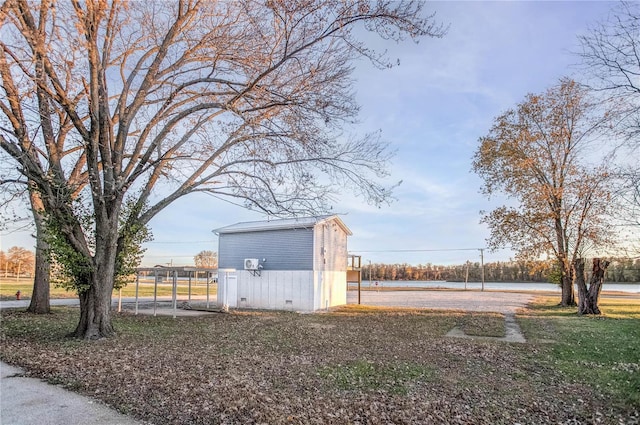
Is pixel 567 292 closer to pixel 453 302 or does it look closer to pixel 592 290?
pixel 592 290

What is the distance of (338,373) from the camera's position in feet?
20.5

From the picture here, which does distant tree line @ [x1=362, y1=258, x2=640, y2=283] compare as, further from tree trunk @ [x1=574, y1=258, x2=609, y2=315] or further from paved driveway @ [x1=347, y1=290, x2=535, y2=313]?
tree trunk @ [x1=574, y1=258, x2=609, y2=315]

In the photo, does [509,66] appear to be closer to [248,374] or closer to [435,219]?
[248,374]

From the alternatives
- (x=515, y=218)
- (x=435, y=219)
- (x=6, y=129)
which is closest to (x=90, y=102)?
(x=6, y=129)

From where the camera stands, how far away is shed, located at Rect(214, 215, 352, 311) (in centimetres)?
1831

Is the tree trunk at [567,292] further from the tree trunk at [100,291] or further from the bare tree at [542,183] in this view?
the tree trunk at [100,291]

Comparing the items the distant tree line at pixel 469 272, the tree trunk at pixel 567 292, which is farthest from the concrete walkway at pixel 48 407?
the distant tree line at pixel 469 272

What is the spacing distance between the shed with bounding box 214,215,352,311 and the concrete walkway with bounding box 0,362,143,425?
12.8 metres

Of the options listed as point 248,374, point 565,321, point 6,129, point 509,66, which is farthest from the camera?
point 565,321

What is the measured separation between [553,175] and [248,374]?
62.2 ft

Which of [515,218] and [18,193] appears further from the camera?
[515,218]

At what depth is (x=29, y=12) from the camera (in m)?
8.09

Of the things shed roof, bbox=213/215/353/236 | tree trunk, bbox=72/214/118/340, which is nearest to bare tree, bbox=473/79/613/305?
shed roof, bbox=213/215/353/236

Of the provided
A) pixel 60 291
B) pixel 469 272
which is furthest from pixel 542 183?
pixel 469 272
